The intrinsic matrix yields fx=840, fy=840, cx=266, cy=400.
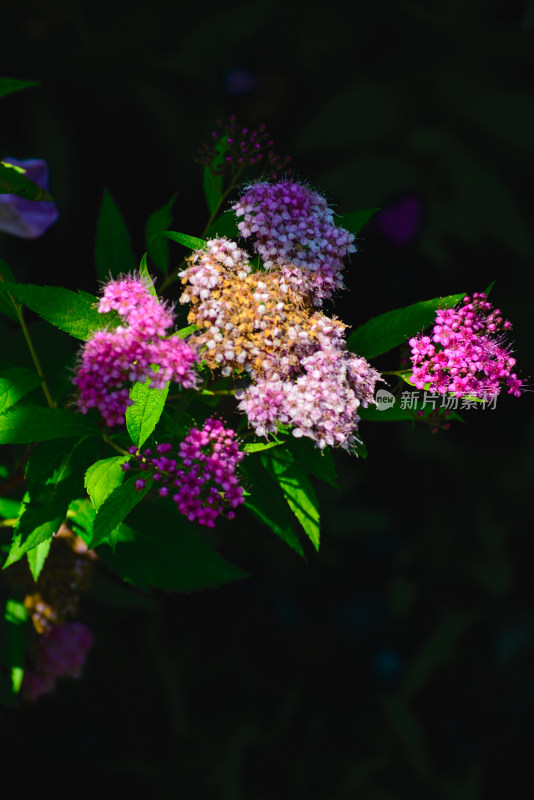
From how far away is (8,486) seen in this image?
6.17ft

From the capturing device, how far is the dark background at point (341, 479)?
3.51m

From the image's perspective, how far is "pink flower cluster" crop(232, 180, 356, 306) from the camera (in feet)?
4.66

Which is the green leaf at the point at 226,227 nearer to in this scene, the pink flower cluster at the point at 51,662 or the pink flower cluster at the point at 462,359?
the pink flower cluster at the point at 462,359

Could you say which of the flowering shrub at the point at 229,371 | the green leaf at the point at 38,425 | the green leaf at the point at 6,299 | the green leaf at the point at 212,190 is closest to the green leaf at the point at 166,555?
the flowering shrub at the point at 229,371

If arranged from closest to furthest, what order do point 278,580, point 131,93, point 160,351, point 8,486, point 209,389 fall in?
point 160,351 < point 209,389 < point 8,486 < point 131,93 < point 278,580

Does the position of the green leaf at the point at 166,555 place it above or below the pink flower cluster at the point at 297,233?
below

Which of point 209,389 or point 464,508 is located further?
point 464,508

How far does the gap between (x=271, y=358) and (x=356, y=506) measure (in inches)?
114

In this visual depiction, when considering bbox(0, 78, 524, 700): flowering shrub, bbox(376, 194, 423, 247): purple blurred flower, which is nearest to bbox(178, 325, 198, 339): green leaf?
bbox(0, 78, 524, 700): flowering shrub

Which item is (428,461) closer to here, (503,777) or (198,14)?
(503,777)

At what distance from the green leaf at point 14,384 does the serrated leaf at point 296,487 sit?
1.44 feet

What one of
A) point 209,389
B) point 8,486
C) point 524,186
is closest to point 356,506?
point 524,186

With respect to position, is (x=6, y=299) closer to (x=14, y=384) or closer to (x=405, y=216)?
(x=14, y=384)

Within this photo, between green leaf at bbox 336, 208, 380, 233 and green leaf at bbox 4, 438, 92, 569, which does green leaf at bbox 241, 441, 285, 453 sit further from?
green leaf at bbox 336, 208, 380, 233
